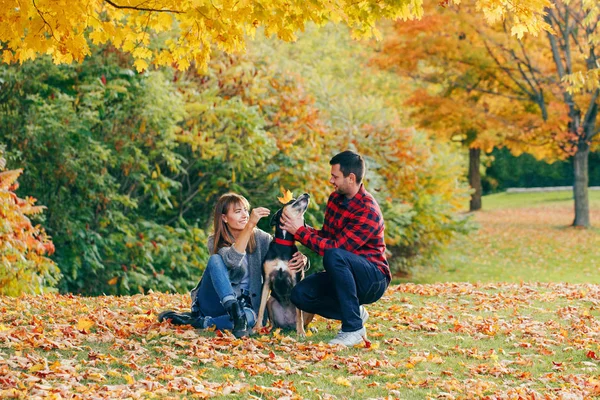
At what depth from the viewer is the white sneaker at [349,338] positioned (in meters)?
5.62

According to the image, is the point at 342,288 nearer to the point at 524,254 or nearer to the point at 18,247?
the point at 18,247

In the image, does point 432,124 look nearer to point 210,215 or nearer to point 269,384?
point 210,215

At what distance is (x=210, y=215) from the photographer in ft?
41.0

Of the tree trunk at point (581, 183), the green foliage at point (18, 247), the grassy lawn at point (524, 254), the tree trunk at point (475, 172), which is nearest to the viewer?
the green foliage at point (18, 247)

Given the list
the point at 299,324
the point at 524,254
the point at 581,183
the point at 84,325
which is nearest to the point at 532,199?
the point at 581,183

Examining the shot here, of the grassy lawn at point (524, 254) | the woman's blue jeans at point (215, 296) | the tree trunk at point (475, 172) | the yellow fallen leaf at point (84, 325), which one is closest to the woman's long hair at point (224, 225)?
the woman's blue jeans at point (215, 296)

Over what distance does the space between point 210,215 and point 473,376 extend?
796 centimetres

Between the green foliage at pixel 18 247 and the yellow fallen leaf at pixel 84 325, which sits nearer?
the yellow fallen leaf at pixel 84 325

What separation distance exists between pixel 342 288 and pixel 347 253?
0.85ft

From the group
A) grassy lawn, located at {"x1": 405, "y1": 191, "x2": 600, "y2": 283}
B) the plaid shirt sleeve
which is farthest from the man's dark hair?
grassy lawn, located at {"x1": 405, "y1": 191, "x2": 600, "y2": 283}

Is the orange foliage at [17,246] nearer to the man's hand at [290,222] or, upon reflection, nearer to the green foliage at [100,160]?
the green foliage at [100,160]

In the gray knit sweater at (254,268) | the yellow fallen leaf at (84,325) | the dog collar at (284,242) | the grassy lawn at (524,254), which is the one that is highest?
the dog collar at (284,242)

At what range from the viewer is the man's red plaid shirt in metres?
5.64

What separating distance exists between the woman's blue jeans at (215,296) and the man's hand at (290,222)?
1.96 feet
